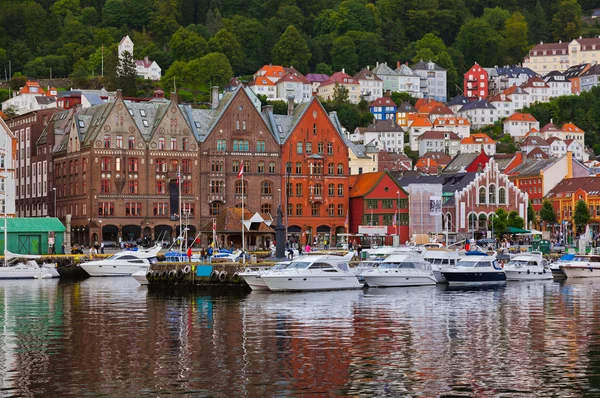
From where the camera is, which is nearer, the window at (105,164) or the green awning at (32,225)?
the green awning at (32,225)

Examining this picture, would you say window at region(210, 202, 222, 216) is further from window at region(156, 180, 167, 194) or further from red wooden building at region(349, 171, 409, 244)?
red wooden building at region(349, 171, 409, 244)

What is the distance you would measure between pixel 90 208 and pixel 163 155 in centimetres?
949

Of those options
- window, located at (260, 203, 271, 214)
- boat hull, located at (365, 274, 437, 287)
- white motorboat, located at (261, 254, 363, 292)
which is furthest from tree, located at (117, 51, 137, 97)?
white motorboat, located at (261, 254, 363, 292)

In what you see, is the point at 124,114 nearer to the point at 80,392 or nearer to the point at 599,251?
the point at 599,251

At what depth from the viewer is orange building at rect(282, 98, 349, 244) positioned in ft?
404

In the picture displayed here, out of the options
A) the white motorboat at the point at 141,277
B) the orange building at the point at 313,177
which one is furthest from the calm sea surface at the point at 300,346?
the orange building at the point at 313,177

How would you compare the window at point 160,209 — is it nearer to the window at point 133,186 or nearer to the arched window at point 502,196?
the window at point 133,186

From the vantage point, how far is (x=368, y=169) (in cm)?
15662

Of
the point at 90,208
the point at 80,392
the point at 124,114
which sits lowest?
the point at 80,392

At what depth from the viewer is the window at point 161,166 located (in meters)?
118

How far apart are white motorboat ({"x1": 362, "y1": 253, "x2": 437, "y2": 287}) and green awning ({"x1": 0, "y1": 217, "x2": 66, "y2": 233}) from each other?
3850 cm

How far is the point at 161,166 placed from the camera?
389 feet

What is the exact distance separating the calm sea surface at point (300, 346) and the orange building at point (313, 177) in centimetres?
5331

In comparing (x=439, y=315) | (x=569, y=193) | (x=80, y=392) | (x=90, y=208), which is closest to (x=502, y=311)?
(x=439, y=315)
